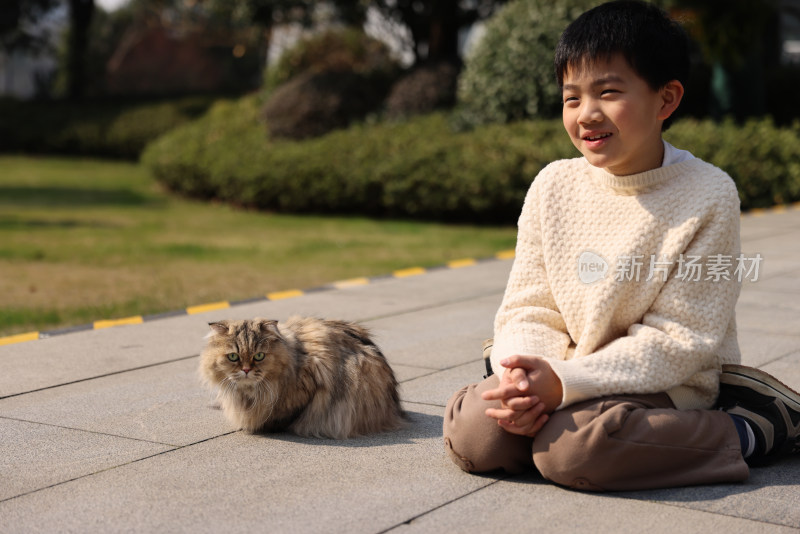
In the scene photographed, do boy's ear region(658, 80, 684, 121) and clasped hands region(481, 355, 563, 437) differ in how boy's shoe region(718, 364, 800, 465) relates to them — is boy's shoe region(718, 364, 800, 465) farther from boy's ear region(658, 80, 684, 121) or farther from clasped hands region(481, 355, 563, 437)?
boy's ear region(658, 80, 684, 121)

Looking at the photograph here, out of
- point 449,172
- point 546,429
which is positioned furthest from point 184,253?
point 546,429

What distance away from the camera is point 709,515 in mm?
2979

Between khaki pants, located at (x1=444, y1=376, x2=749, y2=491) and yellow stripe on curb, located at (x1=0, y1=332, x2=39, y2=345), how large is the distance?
3.30 m

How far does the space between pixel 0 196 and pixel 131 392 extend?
43.0ft

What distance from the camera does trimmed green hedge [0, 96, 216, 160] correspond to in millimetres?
24672

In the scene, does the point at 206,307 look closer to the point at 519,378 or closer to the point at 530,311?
the point at 530,311

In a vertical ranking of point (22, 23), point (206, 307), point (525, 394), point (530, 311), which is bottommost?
point (206, 307)

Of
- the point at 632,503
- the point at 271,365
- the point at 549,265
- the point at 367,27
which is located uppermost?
the point at 367,27

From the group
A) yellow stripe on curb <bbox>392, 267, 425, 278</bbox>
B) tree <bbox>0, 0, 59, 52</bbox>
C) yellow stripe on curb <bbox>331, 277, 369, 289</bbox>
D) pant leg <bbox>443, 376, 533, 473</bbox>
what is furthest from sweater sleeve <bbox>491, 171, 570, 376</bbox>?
tree <bbox>0, 0, 59, 52</bbox>

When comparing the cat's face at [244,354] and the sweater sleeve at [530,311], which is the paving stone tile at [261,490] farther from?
the sweater sleeve at [530,311]

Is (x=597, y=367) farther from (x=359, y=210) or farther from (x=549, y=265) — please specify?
(x=359, y=210)

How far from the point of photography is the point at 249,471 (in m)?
3.43

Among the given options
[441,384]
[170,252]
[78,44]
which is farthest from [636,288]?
[78,44]

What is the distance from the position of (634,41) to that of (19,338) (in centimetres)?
404
